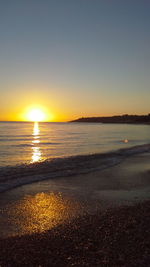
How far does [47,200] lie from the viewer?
8.57 m

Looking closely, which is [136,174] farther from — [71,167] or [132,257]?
[132,257]

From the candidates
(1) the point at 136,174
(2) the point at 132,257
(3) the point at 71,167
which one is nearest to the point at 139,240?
(2) the point at 132,257

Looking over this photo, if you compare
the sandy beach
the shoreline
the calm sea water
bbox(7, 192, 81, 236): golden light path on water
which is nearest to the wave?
the shoreline

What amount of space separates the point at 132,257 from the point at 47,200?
4728 mm

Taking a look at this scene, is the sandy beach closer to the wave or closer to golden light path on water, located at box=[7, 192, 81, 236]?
golden light path on water, located at box=[7, 192, 81, 236]

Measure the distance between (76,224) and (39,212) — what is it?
1.68 metres

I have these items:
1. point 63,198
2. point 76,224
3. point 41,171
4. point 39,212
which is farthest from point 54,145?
point 76,224

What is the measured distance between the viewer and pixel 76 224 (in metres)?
6.20

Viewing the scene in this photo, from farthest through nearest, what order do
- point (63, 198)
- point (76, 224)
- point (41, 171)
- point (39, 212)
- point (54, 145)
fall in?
point (54, 145) < point (41, 171) < point (63, 198) < point (39, 212) < point (76, 224)

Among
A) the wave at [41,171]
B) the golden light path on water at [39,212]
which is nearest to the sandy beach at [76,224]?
the golden light path on water at [39,212]

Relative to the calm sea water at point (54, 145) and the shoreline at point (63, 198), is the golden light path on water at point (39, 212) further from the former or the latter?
the calm sea water at point (54, 145)

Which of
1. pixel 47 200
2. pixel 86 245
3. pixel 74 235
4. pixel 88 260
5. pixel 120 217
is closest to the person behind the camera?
pixel 88 260

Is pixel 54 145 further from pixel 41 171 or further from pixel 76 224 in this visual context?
pixel 76 224

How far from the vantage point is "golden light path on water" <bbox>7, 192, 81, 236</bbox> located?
6.25 m
